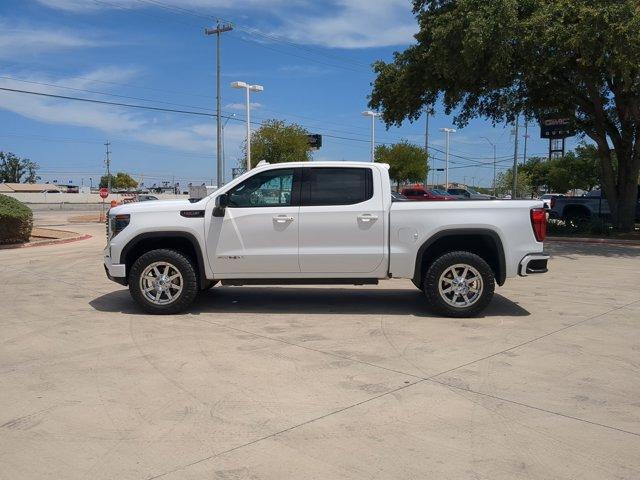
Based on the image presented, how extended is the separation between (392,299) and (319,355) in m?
3.19

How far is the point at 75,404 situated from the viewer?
4645mm

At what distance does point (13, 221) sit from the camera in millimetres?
16328

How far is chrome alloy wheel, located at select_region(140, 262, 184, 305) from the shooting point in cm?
762

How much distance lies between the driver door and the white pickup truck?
0.04 ft

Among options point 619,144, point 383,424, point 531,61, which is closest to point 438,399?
point 383,424

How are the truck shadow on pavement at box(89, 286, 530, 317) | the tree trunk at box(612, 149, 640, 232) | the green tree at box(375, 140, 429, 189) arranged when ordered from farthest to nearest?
1. the green tree at box(375, 140, 429, 189)
2. the tree trunk at box(612, 149, 640, 232)
3. the truck shadow on pavement at box(89, 286, 530, 317)

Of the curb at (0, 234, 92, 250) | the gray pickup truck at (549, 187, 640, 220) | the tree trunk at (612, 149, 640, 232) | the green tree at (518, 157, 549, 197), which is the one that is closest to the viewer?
the curb at (0, 234, 92, 250)

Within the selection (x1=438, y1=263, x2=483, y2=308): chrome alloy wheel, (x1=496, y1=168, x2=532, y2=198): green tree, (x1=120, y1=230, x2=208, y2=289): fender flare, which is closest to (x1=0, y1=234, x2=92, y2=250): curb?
(x1=120, y1=230, x2=208, y2=289): fender flare

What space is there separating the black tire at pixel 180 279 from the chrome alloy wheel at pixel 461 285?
125 inches

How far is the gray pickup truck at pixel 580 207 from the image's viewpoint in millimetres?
23109

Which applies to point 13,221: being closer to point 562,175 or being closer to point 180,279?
point 180,279

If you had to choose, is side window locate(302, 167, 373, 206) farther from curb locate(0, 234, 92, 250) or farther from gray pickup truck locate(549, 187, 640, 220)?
gray pickup truck locate(549, 187, 640, 220)

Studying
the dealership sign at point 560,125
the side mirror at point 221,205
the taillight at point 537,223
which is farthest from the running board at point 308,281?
the dealership sign at point 560,125

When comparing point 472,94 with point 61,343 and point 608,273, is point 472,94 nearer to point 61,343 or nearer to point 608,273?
point 608,273
